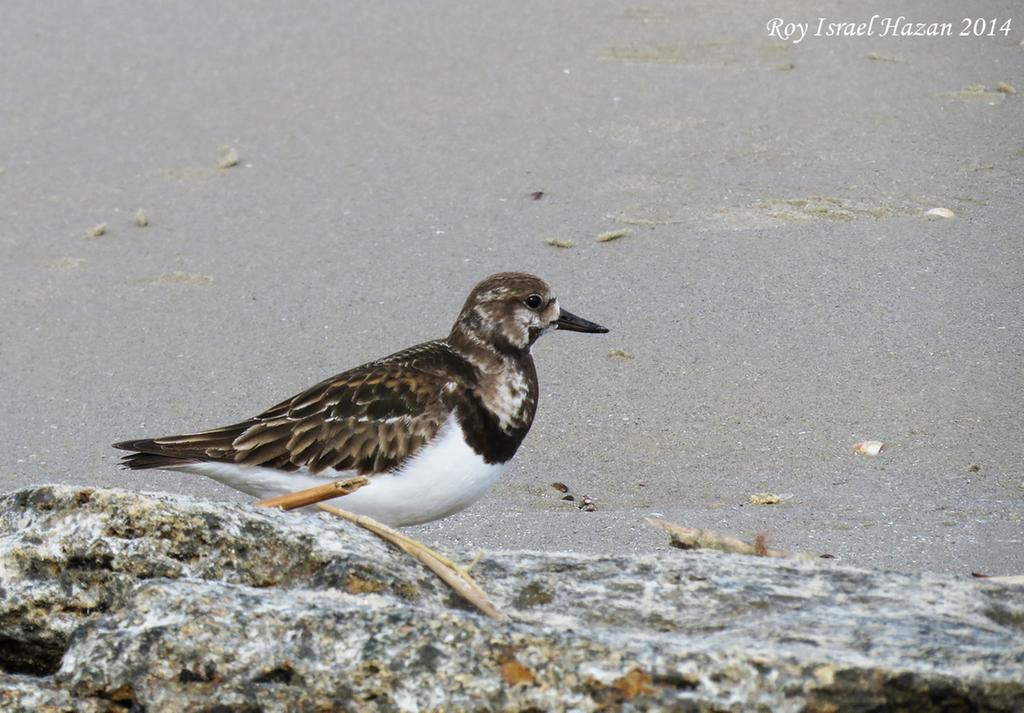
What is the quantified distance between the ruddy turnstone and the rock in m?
1.35

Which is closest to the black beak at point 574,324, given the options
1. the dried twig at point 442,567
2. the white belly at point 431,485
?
the white belly at point 431,485

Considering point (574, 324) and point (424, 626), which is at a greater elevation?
point (574, 324)

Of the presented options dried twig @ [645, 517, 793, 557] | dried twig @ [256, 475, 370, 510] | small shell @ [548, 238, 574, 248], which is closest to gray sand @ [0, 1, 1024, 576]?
small shell @ [548, 238, 574, 248]

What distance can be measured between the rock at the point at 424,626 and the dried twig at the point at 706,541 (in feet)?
1.18

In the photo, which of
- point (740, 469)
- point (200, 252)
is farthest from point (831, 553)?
point (200, 252)

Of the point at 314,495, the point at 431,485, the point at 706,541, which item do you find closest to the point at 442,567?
the point at 314,495

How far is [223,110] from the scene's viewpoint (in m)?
6.48

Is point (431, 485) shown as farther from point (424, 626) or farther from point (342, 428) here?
point (424, 626)

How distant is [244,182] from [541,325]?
2.44 m

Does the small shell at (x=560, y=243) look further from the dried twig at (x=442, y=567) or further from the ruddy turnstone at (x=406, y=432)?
the dried twig at (x=442, y=567)

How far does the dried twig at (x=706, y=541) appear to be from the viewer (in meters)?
2.48

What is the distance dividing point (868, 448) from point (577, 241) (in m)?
1.62

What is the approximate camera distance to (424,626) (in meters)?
1.73

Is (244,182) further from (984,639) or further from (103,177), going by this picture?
(984,639)
